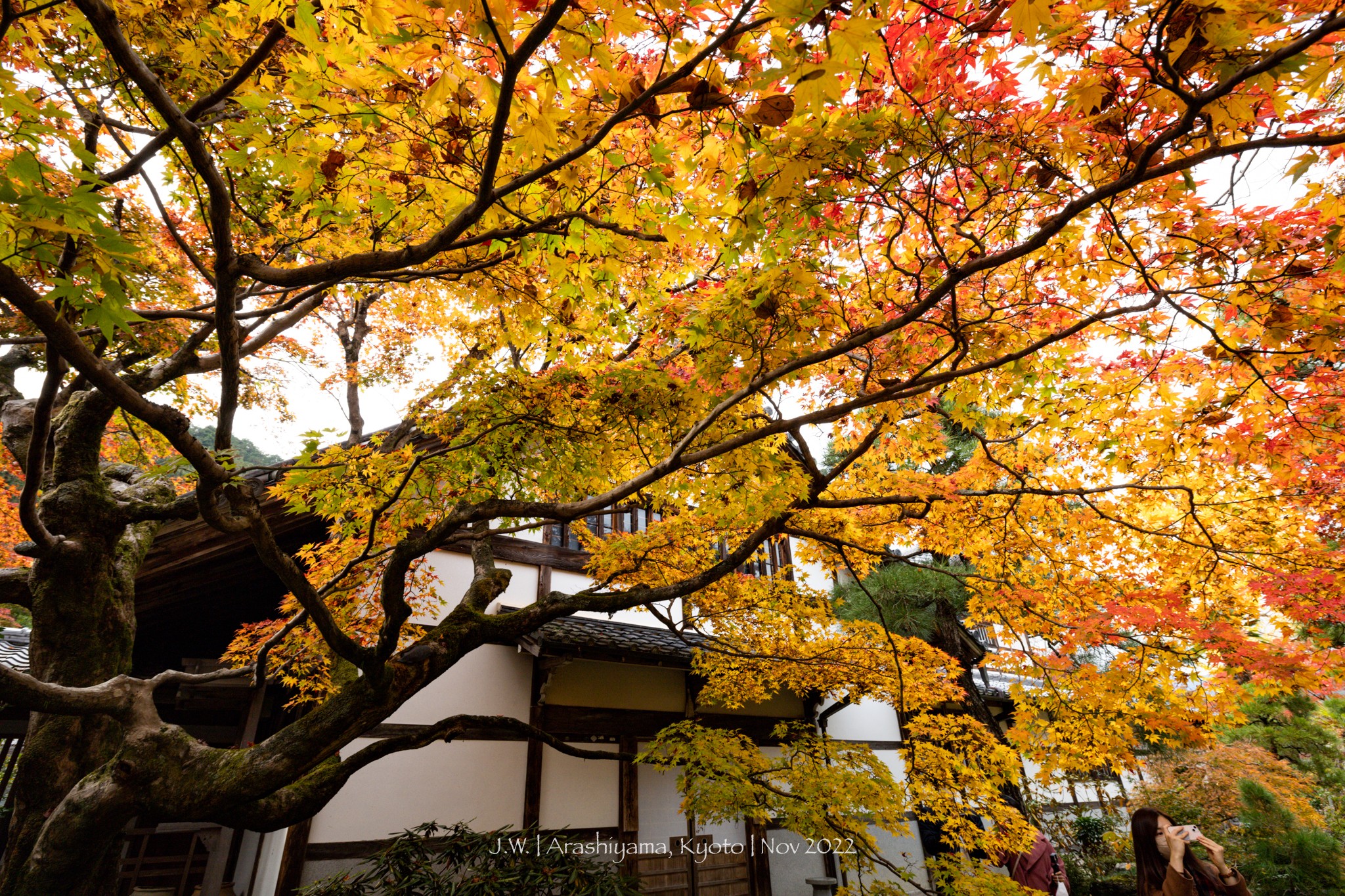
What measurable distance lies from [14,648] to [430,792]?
5703 millimetres

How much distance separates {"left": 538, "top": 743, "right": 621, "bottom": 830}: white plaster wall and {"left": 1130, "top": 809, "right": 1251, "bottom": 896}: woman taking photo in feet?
16.7

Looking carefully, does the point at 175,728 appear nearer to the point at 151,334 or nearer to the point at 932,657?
the point at 151,334

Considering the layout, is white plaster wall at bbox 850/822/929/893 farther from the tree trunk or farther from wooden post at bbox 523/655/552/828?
the tree trunk

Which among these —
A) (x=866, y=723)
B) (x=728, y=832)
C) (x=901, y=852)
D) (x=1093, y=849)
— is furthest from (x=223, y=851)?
(x=1093, y=849)

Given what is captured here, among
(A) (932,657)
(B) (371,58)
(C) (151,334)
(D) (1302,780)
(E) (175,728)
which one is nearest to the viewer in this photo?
(B) (371,58)

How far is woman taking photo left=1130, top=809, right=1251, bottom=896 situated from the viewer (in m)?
4.35

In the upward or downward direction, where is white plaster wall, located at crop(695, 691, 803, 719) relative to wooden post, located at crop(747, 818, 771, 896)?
upward

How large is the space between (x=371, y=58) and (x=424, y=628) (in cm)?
539

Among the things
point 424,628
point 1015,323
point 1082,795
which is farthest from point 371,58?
point 1082,795

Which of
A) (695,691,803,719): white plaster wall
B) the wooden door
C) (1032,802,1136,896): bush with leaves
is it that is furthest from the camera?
(1032,802,1136,896): bush with leaves

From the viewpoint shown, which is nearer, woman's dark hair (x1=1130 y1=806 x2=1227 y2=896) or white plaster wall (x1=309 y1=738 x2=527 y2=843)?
woman's dark hair (x1=1130 y1=806 x2=1227 y2=896)

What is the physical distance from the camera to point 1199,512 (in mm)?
5410

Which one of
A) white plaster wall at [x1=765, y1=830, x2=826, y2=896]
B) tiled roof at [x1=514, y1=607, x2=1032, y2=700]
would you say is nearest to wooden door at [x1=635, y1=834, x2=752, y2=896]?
white plaster wall at [x1=765, y1=830, x2=826, y2=896]

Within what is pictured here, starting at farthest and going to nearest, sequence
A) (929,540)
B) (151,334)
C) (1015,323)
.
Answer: (929,540) < (151,334) < (1015,323)
